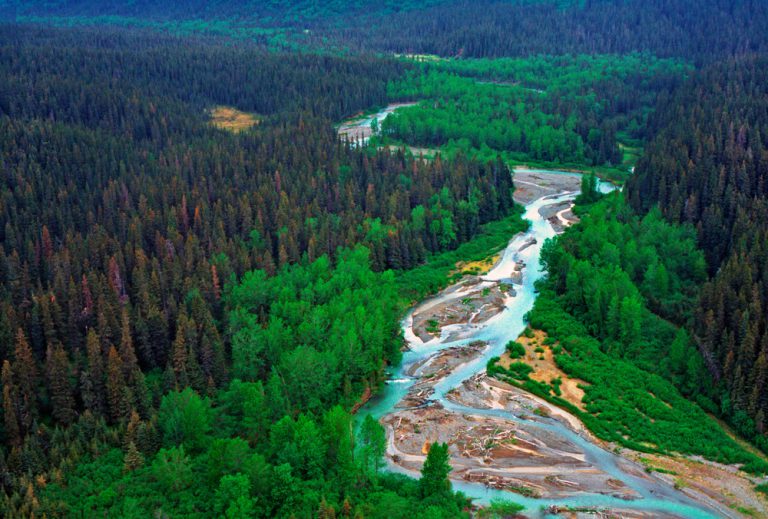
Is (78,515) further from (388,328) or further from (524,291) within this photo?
(524,291)

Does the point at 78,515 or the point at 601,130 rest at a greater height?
the point at 601,130

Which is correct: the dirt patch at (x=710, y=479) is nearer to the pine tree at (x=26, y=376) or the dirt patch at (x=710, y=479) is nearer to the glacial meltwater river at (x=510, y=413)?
the glacial meltwater river at (x=510, y=413)

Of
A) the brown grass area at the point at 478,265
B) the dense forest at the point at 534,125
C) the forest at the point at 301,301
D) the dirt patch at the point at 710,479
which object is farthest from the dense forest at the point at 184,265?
the dense forest at the point at 534,125

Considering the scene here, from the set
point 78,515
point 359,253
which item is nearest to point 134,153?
point 359,253

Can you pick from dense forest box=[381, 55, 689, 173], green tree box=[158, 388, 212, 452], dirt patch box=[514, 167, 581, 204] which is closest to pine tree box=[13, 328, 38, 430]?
green tree box=[158, 388, 212, 452]

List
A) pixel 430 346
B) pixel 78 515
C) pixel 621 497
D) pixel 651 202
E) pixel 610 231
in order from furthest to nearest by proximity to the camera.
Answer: pixel 651 202, pixel 610 231, pixel 430 346, pixel 621 497, pixel 78 515

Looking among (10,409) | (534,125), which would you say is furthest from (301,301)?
(534,125)

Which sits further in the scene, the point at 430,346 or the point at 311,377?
the point at 430,346
